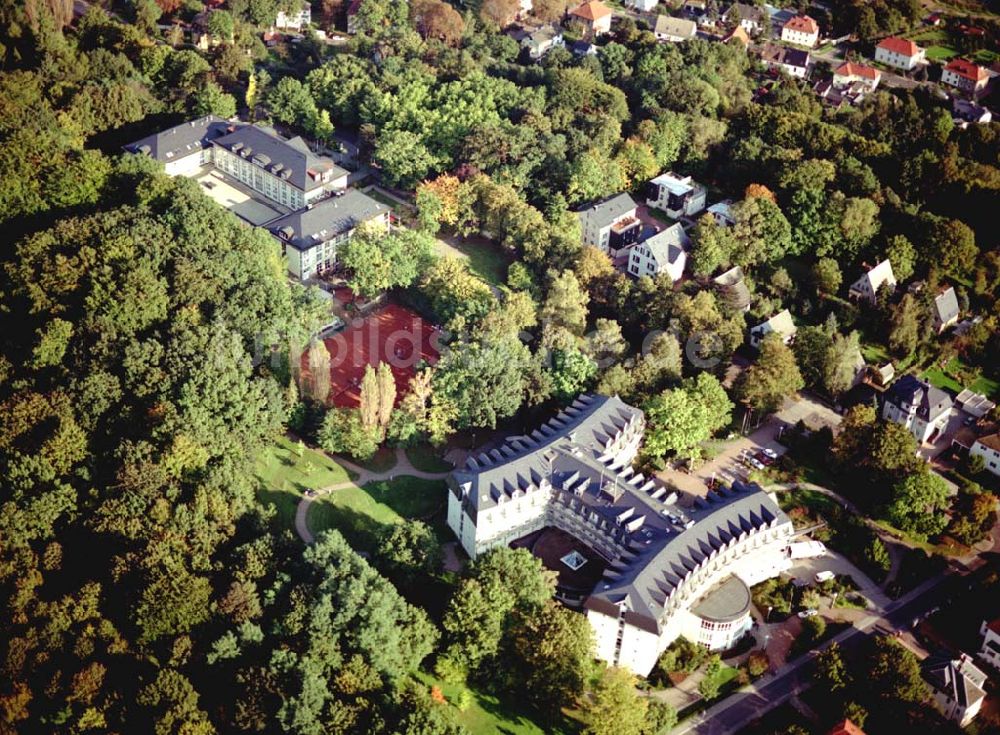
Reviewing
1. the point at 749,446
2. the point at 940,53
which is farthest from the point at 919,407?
the point at 940,53

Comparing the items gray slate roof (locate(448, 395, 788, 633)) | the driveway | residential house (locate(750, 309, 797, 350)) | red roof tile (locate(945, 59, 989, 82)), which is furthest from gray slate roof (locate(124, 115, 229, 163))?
red roof tile (locate(945, 59, 989, 82))

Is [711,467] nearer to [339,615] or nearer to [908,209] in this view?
[339,615]

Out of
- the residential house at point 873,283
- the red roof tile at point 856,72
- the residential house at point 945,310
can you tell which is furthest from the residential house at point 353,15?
the residential house at point 945,310

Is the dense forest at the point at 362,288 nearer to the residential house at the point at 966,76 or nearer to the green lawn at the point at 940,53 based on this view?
the residential house at the point at 966,76

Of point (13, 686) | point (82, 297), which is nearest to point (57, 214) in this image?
point (82, 297)

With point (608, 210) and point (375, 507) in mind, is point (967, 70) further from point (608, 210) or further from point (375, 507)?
point (375, 507)

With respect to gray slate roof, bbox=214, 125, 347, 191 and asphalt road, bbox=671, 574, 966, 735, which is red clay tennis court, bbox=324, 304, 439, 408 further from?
asphalt road, bbox=671, 574, 966, 735
